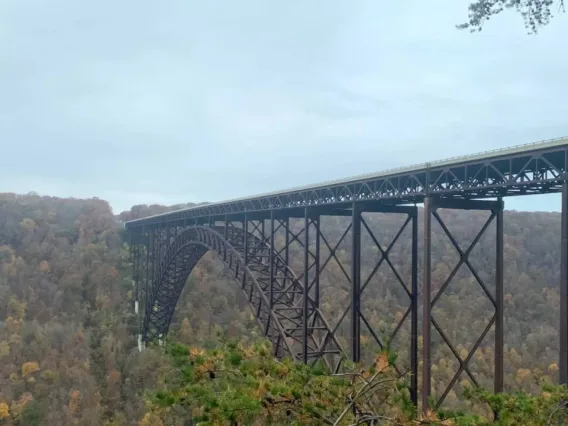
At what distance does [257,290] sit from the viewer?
20328 mm

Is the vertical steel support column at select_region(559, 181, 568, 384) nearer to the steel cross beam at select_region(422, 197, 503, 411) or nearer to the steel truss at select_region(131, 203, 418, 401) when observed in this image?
the steel cross beam at select_region(422, 197, 503, 411)

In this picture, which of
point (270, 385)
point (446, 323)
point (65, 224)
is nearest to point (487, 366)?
point (446, 323)

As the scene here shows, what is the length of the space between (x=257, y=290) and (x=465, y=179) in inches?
456

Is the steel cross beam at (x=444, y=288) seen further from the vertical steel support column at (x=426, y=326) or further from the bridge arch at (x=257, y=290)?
the bridge arch at (x=257, y=290)

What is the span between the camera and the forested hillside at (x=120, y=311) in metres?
37.1

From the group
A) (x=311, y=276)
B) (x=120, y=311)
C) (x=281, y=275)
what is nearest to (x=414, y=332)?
(x=281, y=275)

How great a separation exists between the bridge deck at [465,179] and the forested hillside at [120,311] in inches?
858

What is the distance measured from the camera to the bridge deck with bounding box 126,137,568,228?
8805 millimetres

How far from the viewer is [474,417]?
23.2 ft

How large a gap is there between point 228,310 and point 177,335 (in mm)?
7704

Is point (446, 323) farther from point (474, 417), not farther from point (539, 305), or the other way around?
point (474, 417)

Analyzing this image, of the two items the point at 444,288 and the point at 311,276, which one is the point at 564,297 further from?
the point at 311,276

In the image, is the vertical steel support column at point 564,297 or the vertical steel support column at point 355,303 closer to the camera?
the vertical steel support column at point 564,297

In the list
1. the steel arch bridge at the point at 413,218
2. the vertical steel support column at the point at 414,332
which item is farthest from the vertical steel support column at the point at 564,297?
the vertical steel support column at the point at 414,332
